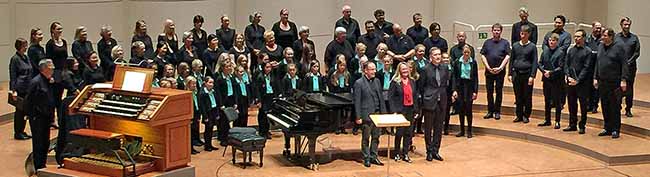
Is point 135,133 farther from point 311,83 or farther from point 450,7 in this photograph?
point 450,7

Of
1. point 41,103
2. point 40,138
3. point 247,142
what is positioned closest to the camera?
point 41,103

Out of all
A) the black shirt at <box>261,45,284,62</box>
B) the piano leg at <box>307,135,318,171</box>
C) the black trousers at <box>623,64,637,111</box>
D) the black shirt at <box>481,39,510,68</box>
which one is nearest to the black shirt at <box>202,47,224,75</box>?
the black shirt at <box>261,45,284,62</box>

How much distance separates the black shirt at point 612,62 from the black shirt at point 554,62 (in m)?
0.66

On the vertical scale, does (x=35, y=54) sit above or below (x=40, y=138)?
above

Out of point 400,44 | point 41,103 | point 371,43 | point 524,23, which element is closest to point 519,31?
point 524,23

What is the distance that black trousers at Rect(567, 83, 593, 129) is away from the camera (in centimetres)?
1234

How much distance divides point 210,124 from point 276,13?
16.6ft

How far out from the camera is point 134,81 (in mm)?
9820

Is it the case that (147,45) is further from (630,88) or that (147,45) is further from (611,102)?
(630,88)

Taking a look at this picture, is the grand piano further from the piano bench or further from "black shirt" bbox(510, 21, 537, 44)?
"black shirt" bbox(510, 21, 537, 44)

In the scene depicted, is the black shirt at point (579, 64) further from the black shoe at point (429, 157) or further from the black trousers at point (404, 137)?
the black trousers at point (404, 137)

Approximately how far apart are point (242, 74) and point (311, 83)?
0.87m

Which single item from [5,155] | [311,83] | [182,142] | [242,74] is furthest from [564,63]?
[5,155]

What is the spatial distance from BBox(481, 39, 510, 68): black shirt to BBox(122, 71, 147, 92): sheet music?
513cm
